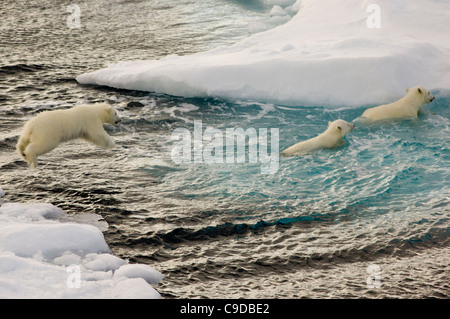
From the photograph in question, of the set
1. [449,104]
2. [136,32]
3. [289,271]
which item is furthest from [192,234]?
[136,32]

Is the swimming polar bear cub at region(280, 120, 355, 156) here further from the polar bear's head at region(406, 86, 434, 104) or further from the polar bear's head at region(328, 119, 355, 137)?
the polar bear's head at region(406, 86, 434, 104)

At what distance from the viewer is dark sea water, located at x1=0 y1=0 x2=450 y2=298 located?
491cm

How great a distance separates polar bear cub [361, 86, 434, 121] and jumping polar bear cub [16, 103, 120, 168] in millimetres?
3918

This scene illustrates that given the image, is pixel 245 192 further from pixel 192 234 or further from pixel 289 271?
pixel 289 271

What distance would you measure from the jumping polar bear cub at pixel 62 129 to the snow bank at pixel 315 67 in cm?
251

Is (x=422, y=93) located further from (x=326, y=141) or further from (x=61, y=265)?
(x=61, y=265)

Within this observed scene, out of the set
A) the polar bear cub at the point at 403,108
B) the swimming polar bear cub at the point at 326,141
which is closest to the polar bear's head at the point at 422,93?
the polar bear cub at the point at 403,108

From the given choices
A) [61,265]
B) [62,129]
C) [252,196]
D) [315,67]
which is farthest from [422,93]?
[61,265]

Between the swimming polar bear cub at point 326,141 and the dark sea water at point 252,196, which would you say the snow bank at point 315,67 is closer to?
the dark sea water at point 252,196

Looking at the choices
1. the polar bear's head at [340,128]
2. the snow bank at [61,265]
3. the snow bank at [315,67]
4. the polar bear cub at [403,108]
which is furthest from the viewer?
the snow bank at [315,67]

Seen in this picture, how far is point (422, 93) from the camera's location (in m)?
8.20

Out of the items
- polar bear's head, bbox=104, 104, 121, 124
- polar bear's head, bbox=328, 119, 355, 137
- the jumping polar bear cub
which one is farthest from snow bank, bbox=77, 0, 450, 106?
the jumping polar bear cub

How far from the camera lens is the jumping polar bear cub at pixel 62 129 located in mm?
6352
